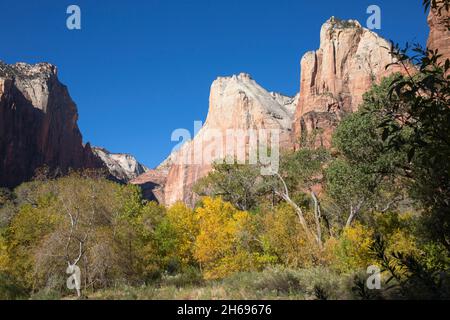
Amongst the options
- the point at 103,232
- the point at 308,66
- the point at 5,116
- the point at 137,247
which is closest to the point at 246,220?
the point at 137,247

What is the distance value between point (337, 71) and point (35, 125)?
333 feet

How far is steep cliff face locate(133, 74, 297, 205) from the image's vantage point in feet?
441

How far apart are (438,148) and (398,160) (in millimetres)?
15709

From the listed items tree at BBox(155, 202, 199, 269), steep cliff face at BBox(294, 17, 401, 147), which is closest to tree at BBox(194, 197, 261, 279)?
tree at BBox(155, 202, 199, 269)

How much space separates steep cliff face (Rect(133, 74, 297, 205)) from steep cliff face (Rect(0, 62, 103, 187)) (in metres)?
40.7

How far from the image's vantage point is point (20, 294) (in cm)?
2233

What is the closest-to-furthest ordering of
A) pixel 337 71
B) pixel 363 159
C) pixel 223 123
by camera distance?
pixel 363 159 → pixel 337 71 → pixel 223 123

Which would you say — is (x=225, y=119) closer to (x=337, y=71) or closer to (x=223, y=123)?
(x=223, y=123)

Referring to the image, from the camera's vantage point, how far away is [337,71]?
4574 inches

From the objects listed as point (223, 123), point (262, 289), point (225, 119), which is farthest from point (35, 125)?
point (262, 289)

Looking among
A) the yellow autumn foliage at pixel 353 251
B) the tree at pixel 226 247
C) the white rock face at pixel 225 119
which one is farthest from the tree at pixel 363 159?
the white rock face at pixel 225 119

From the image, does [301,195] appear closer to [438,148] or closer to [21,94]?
[438,148]

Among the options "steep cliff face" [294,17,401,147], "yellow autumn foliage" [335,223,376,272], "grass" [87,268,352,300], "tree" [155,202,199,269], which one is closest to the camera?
"grass" [87,268,352,300]

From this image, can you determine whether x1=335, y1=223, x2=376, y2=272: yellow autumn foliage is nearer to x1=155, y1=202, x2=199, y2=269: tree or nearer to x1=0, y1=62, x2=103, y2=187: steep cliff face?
x1=155, y1=202, x2=199, y2=269: tree
